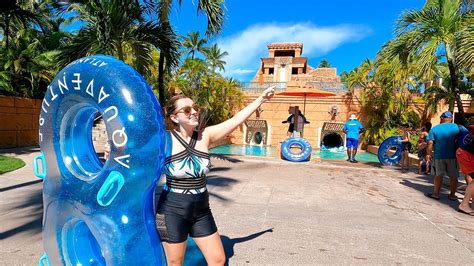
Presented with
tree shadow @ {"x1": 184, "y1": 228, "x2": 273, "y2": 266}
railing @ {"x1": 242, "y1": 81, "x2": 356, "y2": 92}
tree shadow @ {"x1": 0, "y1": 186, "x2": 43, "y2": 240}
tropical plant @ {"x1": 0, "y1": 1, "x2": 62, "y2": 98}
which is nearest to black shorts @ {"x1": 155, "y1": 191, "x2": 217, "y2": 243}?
tree shadow @ {"x1": 184, "y1": 228, "x2": 273, "y2": 266}

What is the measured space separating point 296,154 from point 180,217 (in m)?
8.99

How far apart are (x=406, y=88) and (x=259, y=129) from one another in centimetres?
999

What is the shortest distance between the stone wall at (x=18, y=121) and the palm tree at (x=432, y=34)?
44.0 feet

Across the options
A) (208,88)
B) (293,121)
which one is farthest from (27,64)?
(293,121)

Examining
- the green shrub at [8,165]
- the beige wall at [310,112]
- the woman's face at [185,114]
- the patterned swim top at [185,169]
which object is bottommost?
the green shrub at [8,165]

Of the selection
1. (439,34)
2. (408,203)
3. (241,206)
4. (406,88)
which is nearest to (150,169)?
(241,206)

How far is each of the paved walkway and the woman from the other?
46.5 inches

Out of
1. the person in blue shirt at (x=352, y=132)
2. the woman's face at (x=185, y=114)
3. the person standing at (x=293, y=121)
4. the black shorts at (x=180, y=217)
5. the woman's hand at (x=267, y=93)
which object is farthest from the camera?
the person standing at (x=293, y=121)

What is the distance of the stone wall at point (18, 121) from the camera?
442 inches

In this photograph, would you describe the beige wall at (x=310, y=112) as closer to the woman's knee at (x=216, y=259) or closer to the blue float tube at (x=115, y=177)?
the woman's knee at (x=216, y=259)

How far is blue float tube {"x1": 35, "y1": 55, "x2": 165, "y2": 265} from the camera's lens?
1.78 meters

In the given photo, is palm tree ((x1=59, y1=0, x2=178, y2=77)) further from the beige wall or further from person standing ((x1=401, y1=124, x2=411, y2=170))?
the beige wall

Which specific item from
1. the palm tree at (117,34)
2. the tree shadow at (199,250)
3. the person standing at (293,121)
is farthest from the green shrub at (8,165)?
the person standing at (293,121)

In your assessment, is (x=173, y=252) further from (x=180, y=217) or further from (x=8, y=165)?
(x=8, y=165)
